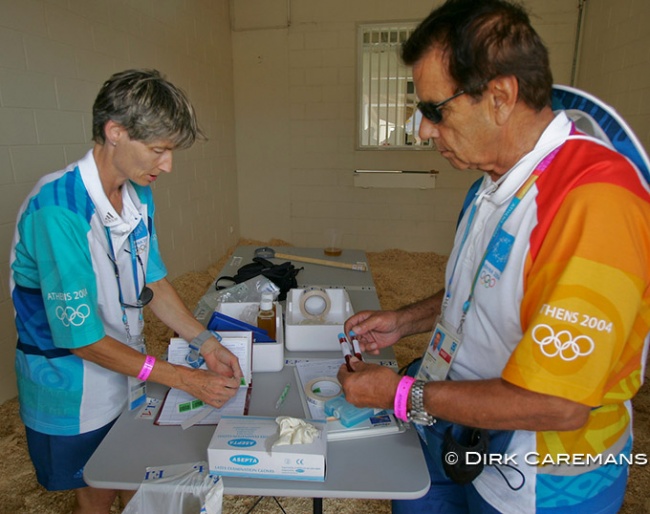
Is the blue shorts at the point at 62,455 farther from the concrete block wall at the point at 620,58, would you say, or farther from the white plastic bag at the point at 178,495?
the concrete block wall at the point at 620,58

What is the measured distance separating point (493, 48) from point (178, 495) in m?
1.03

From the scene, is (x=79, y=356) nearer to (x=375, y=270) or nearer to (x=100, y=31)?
(x=100, y=31)

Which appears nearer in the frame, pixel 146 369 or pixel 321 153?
pixel 146 369

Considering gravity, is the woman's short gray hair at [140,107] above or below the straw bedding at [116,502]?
above

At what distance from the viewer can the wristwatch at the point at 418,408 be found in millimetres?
927

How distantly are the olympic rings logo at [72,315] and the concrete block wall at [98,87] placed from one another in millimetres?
1560

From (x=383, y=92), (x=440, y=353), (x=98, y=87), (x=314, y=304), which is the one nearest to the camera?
(x=440, y=353)

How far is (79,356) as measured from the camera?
114 centimetres

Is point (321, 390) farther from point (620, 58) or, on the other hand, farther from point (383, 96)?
point (383, 96)

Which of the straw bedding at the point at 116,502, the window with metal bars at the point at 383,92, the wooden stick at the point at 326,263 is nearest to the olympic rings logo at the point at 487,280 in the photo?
the straw bedding at the point at 116,502

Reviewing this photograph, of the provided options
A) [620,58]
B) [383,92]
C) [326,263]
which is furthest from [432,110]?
[383,92]

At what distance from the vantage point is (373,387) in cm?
99

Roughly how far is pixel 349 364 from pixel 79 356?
0.66 meters

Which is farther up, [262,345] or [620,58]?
[620,58]
